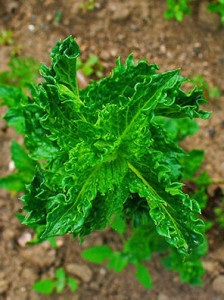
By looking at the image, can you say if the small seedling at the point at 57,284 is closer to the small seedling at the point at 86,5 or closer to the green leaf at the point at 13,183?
the green leaf at the point at 13,183

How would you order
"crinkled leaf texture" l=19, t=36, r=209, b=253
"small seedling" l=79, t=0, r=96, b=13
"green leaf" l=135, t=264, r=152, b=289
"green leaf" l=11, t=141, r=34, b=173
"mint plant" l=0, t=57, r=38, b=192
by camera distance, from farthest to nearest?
"small seedling" l=79, t=0, r=96, b=13
"green leaf" l=135, t=264, r=152, b=289
"green leaf" l=11, t=141, r=34, b=173
"mint plant" l=0, t=57, r=38, b=192
"crinkled leaf texture" l=19, t=36, r=209, b=253

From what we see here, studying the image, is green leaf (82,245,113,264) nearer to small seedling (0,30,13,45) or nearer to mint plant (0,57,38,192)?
mint plant (0,57,38,192)

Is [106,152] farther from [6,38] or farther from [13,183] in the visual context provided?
[6,38]

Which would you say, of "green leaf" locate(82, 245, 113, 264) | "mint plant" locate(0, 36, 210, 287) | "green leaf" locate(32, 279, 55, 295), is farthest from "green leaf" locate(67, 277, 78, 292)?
"mint plant" locate(0, 36, 210, 287)

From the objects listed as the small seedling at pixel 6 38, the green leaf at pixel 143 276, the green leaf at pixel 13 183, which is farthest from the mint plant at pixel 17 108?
the green leaf at pixel 143 276

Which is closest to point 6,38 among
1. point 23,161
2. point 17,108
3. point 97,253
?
point 23,161
